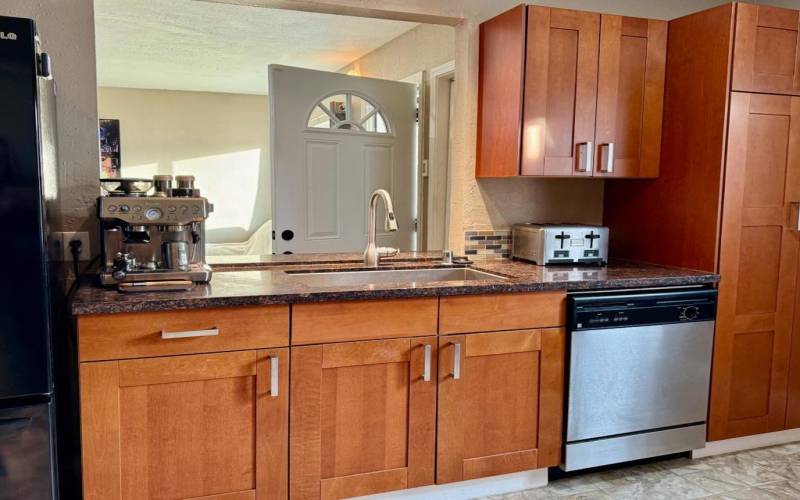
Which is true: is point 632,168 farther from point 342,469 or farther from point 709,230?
point 342,469

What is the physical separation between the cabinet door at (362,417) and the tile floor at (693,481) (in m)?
0.47

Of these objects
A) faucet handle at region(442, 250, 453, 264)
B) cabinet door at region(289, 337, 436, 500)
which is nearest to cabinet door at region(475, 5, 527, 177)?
faucet handle at region(442, 250, 453, 264)

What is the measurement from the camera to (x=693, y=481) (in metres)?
2.48

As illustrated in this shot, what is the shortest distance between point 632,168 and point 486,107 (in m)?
0.71

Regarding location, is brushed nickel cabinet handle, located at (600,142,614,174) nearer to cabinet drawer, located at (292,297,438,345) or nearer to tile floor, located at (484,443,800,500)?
cabinet drawer, located at (292,297,438,345)

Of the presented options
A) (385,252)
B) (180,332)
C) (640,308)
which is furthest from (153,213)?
(640,308)

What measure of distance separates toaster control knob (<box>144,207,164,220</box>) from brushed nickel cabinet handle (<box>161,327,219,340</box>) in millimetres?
373

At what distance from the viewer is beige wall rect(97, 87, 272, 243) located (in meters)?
6.21

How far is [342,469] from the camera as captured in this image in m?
2.06

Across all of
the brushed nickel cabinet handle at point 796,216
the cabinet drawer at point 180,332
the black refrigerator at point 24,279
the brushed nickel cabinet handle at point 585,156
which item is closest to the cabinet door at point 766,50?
the brushed nickel cabinet handle at point 796,216

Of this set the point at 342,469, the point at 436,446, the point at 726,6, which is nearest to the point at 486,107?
the point at 726,6

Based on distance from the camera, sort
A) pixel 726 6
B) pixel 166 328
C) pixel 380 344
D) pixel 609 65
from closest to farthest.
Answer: pixel 166 328 < pixel 380 344 < pixel 726 6 < pixel 609 65

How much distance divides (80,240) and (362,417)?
1242 mm

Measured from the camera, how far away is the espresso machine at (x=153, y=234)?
191 cm
